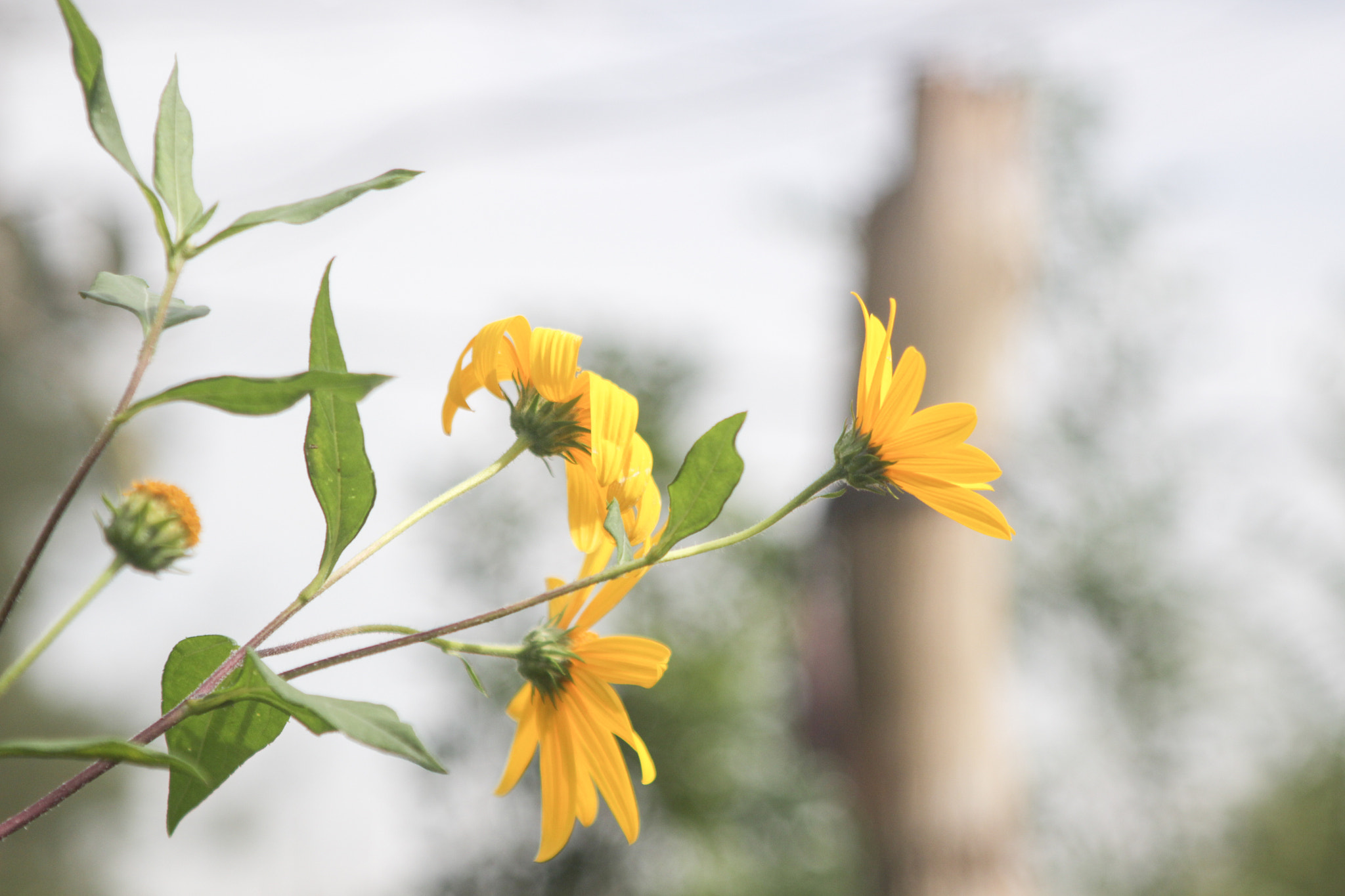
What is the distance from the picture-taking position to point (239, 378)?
0.16 meters

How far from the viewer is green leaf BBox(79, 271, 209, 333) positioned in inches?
8.0

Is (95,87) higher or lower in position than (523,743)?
higher

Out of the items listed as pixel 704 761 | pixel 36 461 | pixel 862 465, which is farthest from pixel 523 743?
pixel 36 461

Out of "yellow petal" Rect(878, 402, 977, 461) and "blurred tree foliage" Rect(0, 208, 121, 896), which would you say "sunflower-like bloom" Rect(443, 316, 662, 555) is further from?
"blurred tree foliage" Rect(0, 208, 121, 896)

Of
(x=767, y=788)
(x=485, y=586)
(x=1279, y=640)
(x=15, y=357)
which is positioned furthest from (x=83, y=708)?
(x=1279, y=640)

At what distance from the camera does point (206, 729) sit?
0.20m

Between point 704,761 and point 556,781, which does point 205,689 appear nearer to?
point 556,781

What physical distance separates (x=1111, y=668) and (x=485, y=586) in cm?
248

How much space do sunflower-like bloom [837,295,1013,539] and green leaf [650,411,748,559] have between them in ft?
0.17

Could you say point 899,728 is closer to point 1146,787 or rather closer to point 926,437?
point 926,437

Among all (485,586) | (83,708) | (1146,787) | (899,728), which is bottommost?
(83,708)

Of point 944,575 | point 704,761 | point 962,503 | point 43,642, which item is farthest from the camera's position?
point 704,761

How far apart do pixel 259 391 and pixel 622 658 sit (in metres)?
0.14

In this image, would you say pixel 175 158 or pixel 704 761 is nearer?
pixel 175 158
